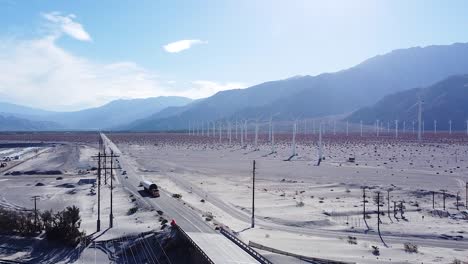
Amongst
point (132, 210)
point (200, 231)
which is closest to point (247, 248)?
point (200, 231)

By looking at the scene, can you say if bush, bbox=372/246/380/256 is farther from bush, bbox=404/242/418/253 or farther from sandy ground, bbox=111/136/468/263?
bush, bbox=404/242/418/253

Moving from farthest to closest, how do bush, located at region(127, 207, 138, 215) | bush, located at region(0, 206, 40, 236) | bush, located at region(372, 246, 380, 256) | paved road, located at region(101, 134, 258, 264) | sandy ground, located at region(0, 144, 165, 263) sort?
bush, located at region(127, 207, 138, 215), bush, located at region(0, 206, 40, 236), sandy ground, located at region(0, 144, 165, 263), bush, located at region(372, 246, 380, 256), paved road, located at region(101, 134, 258, 264)

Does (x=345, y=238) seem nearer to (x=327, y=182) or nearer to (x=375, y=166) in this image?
(x=327, y=182)

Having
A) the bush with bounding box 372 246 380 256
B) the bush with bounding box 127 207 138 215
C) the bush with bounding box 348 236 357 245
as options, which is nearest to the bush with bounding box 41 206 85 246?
the bush with bounding box 127 207 138 215

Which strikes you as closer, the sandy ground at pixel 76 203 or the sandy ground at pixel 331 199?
the sandy ground at pixel 76 203

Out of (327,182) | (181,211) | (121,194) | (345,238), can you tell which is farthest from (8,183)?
(345,238)

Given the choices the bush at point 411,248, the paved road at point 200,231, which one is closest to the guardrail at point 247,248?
the paved road at point 200,231

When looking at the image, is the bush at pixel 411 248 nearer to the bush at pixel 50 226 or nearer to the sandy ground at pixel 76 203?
the sandy ground at pixel 76 203

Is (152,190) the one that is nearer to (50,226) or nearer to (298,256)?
(50,226)
